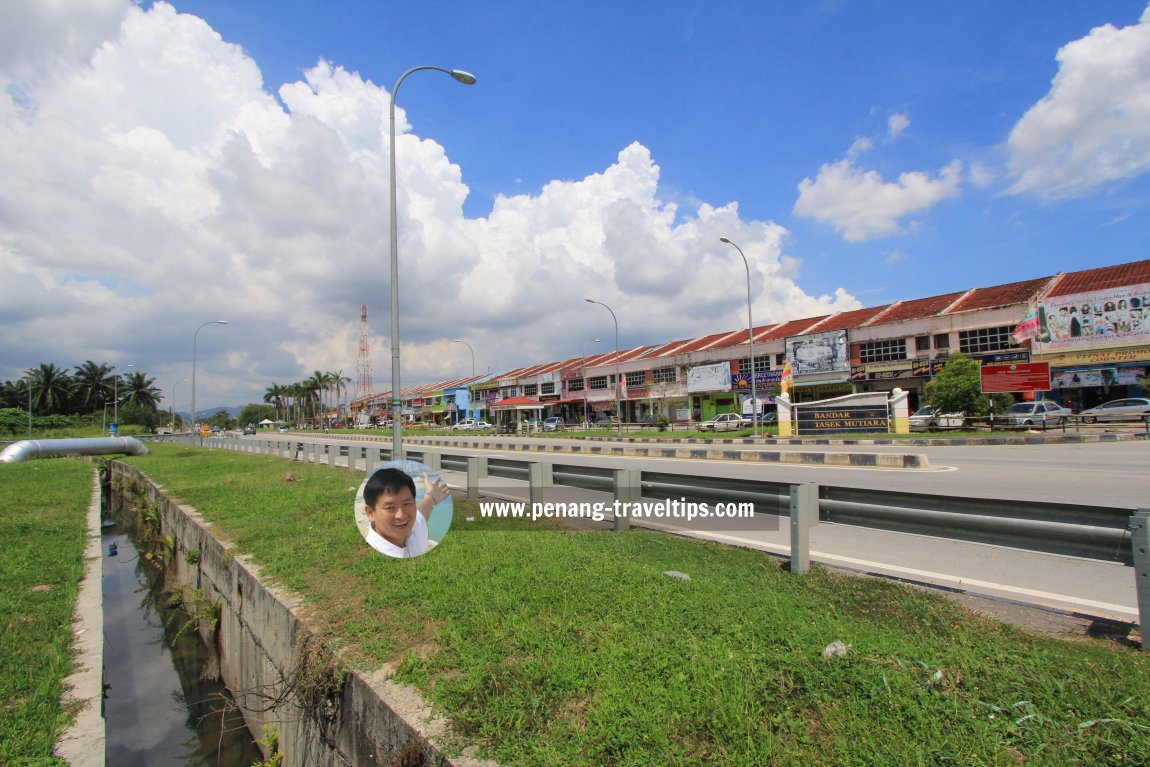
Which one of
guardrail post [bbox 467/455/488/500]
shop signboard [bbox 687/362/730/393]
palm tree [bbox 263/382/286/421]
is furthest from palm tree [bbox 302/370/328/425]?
guardrail post [bbox 467/455/488/500]

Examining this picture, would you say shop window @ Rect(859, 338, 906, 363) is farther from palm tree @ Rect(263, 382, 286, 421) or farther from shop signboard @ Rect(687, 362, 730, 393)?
palm tree @ Rect(263, 382, 286, 421)

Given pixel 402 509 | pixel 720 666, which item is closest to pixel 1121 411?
pixel 720 666

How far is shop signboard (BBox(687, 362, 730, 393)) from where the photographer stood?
46.5 meters

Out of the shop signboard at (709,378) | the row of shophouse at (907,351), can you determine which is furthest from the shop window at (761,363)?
the shop signboard at (709,378)

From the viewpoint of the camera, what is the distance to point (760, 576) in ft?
14.7

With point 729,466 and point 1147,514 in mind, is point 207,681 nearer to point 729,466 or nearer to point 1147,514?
point 1147,514

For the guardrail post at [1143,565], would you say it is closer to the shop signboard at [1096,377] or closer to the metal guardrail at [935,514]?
the metal guardrail at [935,514]

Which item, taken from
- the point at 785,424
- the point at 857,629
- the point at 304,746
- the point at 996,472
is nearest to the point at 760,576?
the point at 857,629

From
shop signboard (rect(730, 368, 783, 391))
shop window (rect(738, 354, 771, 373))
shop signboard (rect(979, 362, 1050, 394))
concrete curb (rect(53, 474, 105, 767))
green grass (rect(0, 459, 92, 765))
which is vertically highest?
shop window (rect(738, 354, 771, 373))

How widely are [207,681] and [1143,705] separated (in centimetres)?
795

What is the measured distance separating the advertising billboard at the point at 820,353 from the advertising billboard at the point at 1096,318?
10.4 metres

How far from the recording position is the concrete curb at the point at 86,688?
3.29 m

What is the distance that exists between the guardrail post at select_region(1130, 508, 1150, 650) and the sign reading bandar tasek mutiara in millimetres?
26306

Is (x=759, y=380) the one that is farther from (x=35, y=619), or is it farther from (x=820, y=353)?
(x=35, y=619)
